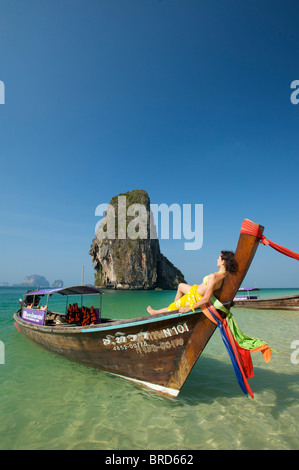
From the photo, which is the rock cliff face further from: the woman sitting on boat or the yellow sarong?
the woman sitting on boat

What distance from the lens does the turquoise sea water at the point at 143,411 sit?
3402mm

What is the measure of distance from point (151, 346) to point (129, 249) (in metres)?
67.2

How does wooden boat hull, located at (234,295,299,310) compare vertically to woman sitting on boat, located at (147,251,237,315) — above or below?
below

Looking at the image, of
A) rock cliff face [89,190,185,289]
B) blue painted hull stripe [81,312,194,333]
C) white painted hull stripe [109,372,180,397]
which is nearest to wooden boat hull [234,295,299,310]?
white painted hull stripe [109,372,180,397]

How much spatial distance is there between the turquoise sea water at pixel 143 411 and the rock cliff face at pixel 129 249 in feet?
211

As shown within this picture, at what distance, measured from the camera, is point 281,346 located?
8.40 meters

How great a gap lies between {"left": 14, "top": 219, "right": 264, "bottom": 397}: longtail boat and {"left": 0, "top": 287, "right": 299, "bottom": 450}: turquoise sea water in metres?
0.38

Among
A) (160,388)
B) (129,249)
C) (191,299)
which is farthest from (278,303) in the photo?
(129,249)

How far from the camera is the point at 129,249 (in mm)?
71500

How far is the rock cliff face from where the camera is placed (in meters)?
70.8

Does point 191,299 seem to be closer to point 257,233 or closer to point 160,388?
point 257,233

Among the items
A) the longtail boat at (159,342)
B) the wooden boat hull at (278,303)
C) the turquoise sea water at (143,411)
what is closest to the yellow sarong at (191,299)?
the longtail boat at (159,342)

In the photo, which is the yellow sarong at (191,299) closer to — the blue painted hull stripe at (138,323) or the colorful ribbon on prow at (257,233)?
the blue painted hull stripe at (138,323)
